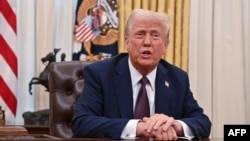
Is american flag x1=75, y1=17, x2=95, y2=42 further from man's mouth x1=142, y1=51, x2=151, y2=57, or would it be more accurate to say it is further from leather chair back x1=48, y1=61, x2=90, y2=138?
man's mouth x1=142, y1=51, x2=151, y2=57

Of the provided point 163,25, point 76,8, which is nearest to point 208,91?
point 76,8

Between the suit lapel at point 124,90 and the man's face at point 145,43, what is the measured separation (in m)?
0.08

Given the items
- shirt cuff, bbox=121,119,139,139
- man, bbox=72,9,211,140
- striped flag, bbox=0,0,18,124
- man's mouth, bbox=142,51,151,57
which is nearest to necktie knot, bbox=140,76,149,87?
man, bbox=72,9,211,140

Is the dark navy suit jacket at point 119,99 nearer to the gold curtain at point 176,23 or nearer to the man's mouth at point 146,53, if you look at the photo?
the man's mouth at point 146,53

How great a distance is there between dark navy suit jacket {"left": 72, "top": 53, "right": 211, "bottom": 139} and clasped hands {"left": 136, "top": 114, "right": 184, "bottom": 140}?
3.9 inches

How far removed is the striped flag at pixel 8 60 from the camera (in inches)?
157

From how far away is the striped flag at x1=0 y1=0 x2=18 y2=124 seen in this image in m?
4.00

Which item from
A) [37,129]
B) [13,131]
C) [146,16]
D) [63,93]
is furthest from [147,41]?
[37,129]

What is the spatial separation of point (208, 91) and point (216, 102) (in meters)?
0.13

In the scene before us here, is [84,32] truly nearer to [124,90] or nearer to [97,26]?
[97,26]

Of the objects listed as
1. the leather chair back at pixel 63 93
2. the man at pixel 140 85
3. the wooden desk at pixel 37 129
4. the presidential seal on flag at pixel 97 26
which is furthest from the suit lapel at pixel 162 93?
the presidential seal on flag at pixel 97 26

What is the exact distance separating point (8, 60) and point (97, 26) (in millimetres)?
824

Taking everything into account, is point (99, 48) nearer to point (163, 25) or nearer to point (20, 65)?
point (20, 65)

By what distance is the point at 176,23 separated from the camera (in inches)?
173
